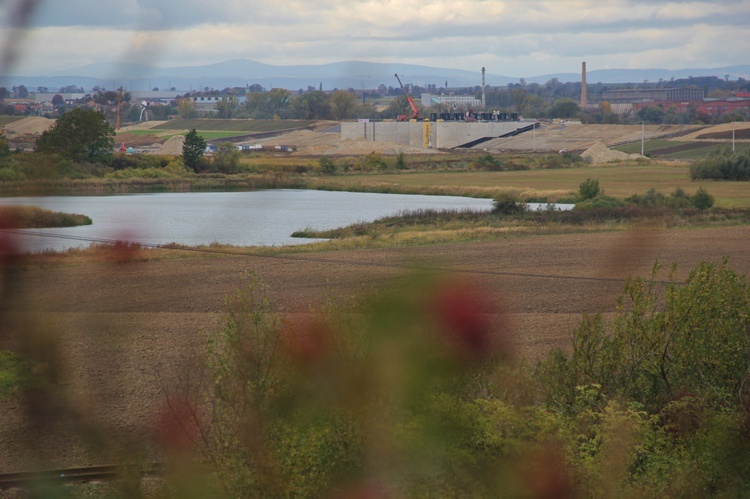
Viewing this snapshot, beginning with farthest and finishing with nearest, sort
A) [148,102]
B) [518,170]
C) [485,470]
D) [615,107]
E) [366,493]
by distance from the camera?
1. [615,107]
2. [518,170]
3. [485,470]
4. [366,493]
5. [148,102]

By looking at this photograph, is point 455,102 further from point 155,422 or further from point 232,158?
point 155,422

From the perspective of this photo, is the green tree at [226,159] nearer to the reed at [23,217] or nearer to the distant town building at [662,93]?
the reed at [23,217]

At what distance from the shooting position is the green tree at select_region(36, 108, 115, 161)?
4.25 ft

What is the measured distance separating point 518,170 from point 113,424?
75.2 metres

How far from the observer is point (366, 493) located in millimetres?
1709

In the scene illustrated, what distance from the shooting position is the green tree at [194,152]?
9.19 feet

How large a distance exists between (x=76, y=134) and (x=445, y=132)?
104898 mm

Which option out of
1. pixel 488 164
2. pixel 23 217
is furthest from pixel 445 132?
pixel 23 217

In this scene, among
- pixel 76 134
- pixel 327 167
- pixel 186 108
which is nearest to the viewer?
pixel 76 134

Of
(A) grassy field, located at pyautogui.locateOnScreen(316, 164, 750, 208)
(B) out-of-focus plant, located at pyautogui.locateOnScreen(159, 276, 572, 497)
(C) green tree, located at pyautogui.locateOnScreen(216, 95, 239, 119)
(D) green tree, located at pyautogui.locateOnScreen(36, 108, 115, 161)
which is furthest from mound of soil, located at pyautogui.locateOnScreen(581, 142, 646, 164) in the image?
(D) green tree, located at pyautogui.locateOnScreen(36, 108, 115, 161)

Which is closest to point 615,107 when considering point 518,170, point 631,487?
point 518,170

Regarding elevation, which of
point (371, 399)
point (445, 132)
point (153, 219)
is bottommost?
point (371, 399)

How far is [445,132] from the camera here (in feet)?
344

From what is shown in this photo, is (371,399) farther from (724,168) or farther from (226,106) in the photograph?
(724,168)
